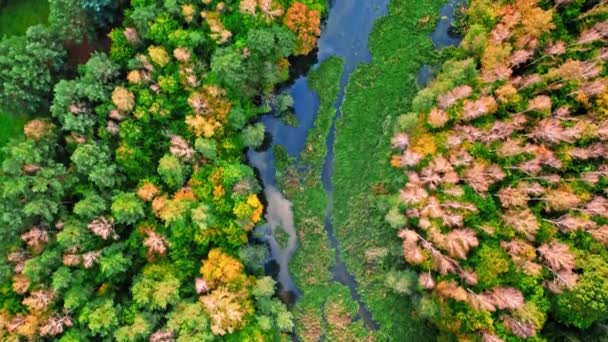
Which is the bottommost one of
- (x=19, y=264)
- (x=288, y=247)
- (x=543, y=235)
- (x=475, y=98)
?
(x=543, y=235)

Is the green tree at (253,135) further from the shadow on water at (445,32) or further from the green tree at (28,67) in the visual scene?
the green tree at (28,67)

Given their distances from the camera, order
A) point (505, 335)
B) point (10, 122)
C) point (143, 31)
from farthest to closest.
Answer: point (10, 122) < point (143, 31) < point (505, 335)

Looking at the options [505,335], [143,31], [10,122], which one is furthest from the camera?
[10,122]

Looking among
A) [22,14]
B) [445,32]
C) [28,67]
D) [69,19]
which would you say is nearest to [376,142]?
[445,32]

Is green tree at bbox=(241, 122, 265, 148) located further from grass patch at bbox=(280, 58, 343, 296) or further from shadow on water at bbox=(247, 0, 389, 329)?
grass patch at bbox=(280, 58, 343, 296)

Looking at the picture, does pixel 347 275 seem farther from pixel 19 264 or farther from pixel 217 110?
pixel 19 264

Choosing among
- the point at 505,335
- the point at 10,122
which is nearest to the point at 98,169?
the point at 10,122
